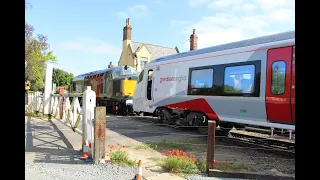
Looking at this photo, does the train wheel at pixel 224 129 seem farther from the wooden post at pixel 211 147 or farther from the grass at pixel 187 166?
the wooden post at pixel 211 147

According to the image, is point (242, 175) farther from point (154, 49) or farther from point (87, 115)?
point (154, 49)

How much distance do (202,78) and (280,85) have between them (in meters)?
2.86

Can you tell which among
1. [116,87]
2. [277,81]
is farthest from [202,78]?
[116,87]

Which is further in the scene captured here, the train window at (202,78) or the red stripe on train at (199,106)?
the train window at (202,78)

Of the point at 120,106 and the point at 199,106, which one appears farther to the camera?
the point at 120,106

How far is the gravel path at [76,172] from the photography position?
4625 millimetres

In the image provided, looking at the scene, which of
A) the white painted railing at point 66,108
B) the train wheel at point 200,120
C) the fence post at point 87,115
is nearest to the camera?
the fence post at point 87,115

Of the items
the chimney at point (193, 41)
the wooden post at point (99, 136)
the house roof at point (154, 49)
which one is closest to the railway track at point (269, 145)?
the wooden post at point (99, 136)

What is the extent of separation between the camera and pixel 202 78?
9273mm

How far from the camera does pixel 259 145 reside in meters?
7.58

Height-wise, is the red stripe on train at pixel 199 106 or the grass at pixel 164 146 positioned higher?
the red stripe on train at pixel 199 106

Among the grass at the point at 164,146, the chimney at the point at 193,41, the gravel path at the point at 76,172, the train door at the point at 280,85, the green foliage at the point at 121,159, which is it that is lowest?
the grass at the point at 164,146
